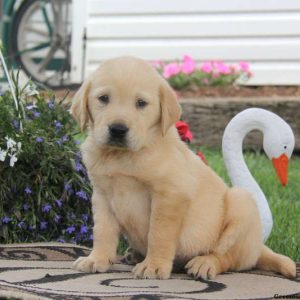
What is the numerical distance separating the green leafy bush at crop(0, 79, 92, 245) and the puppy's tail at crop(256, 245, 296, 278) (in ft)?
3.68

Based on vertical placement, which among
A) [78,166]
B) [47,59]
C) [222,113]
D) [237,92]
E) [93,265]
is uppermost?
[47,59]

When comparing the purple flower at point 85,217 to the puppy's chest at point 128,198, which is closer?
the puppy's chest at point 128,198

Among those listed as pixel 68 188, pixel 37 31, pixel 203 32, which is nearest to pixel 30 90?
pixel 68 188

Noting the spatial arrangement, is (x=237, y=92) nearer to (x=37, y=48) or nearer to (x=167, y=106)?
(x=37, y=48)

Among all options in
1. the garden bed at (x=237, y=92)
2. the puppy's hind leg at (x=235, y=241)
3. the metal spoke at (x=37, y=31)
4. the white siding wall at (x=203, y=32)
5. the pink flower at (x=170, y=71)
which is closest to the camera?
the puppy's hind leg at (x=235, y=241)

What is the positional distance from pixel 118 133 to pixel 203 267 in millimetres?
774

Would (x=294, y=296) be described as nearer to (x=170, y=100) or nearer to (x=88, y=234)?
(x=170, y=100)

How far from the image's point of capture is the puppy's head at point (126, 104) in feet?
12.3

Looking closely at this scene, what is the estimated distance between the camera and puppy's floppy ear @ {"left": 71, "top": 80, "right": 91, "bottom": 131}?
12.9 feet

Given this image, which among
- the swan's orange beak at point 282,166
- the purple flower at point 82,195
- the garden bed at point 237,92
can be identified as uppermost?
the garden bed at point 237,92

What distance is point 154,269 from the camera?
3.89m

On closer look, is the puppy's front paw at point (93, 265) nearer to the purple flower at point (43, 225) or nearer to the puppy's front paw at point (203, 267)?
the puppy's front paw at point (203, 267)

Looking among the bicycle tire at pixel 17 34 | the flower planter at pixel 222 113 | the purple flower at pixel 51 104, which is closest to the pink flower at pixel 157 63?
the flower planter at pixel 222 113

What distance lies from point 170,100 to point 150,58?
6711 millimetres
